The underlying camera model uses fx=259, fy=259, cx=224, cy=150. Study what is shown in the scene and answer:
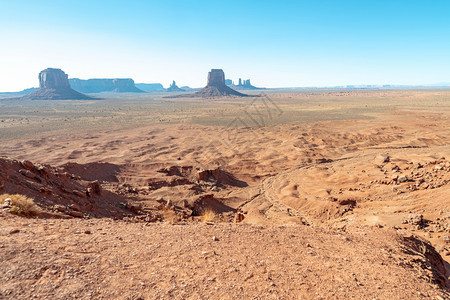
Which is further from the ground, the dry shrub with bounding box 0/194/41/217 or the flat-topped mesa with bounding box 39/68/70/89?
the flat-topped mesa with bounding box 39/68/70/89

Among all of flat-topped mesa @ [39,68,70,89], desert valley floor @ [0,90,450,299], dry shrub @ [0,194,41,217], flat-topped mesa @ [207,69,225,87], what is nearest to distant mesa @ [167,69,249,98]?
flat-topped mesa @ [207,69,225,87]

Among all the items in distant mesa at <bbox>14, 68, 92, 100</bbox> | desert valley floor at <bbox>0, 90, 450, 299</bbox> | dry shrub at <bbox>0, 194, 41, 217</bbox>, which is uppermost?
distant mesa at <bbox>14, 68, 92, 100</bbox>

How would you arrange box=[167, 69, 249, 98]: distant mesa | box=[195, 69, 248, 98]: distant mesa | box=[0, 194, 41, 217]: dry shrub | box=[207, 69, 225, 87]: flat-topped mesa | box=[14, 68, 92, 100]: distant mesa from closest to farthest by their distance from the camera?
box=[0, 194, 41, 217]: dry shrub, box=[14, 68, 92, 100]: distant mesa, box=[167, 69, 249, 98]: distant mesa, box=[195, 69, 248, 98]: distant mesa, box=[207, 69, 225, 87]: flat-topped mesa

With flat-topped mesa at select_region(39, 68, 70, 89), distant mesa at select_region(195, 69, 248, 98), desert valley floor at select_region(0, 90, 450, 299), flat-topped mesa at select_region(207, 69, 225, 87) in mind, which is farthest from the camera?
flat-topped mesa at select_region(207, 69, 225, 87)

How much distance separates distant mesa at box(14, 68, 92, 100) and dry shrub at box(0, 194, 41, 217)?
482 ft

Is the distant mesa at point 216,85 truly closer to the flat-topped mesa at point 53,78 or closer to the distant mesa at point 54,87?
the distant mesa at point 54,87

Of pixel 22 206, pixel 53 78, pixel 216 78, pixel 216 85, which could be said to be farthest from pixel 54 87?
pixel 22 206

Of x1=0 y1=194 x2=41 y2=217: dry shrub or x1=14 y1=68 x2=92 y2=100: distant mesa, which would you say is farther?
x1=14 y1=68 x2=92 y2=100: distant mesa

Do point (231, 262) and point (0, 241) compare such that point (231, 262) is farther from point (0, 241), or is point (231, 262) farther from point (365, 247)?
point (0, 241)

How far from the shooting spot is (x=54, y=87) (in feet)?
468

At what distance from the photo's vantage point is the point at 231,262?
4531 mm

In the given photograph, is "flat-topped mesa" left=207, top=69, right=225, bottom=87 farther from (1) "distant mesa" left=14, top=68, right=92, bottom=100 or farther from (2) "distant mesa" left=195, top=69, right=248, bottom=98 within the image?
(1) "distant mesa" left=14, top=68, right=92, bottom=100

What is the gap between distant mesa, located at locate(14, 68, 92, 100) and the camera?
13350 cm

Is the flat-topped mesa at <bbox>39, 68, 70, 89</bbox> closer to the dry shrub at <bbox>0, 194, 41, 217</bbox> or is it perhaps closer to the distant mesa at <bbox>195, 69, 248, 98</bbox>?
the distant mesa at <bbox>195, 69, 248, 98</bbox>
